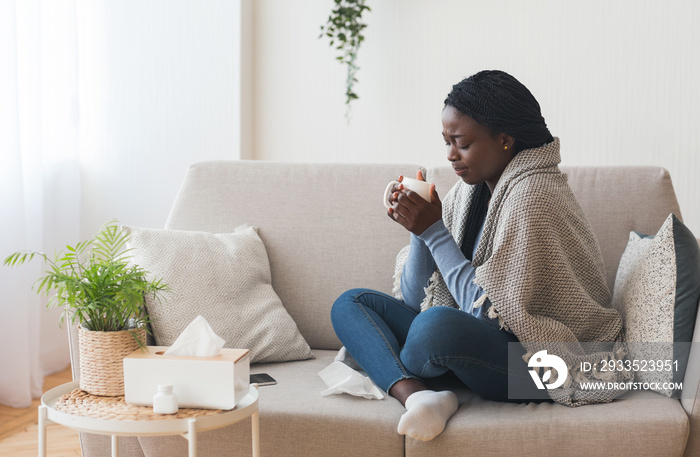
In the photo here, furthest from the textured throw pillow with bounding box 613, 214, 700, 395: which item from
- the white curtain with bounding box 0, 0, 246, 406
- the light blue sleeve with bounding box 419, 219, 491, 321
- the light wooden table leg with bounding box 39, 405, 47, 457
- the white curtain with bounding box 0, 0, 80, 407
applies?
the white curtain with bounding box 0, 0, 80, 407

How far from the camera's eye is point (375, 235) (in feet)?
6.62

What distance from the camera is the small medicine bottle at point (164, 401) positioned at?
1170 millimetres

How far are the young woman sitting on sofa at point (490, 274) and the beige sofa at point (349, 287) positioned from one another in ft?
0.28

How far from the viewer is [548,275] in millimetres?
1501

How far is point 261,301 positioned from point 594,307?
86 centimetres

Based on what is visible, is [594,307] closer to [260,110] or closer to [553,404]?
[553,404]

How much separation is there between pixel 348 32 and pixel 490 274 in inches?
66.5

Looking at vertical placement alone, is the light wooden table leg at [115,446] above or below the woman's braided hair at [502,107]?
below

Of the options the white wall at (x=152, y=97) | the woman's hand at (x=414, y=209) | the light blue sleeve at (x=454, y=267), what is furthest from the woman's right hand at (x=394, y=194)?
the white wall at (x=152, y=97)

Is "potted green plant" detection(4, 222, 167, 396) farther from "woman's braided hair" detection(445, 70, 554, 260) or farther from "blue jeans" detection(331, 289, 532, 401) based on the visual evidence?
"woman's braided hair" detection(445, 70, 554, 260)

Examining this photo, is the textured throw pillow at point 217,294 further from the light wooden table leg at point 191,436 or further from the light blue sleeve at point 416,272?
the light wooden table leg at point 191,436

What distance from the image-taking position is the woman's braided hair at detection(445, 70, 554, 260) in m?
1.60

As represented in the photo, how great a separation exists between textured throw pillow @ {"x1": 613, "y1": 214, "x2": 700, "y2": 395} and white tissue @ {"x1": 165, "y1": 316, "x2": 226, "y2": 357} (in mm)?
951

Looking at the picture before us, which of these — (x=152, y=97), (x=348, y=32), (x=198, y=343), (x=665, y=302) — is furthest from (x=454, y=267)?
(x=152, y=97)
